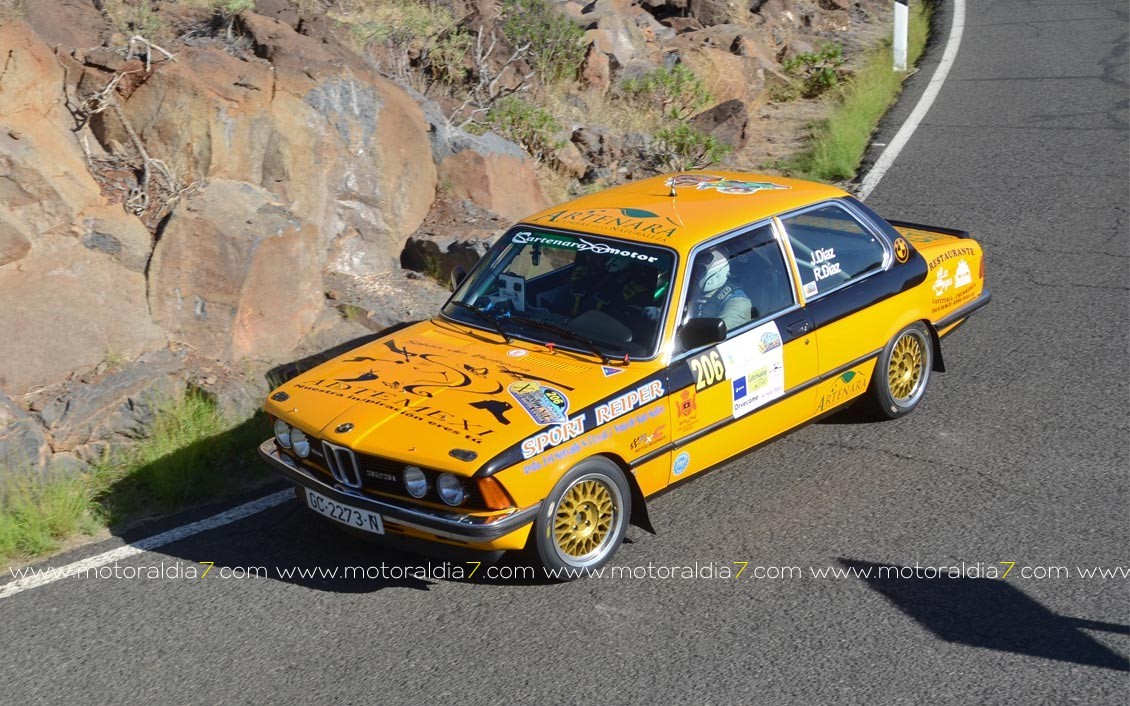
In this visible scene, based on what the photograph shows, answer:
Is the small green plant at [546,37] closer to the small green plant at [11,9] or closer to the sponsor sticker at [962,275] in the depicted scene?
the small green plant at [11,9]

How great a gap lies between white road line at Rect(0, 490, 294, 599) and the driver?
246 cm

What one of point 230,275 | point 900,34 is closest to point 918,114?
point 900,34

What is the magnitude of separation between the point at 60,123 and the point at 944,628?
22.1ft

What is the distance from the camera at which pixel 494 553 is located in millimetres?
4926

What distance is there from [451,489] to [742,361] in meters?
1.77

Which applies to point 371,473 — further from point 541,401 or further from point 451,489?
point 541,401

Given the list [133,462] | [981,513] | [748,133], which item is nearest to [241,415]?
[133,462]

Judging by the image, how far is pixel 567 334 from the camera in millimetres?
5770

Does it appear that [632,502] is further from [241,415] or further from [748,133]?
[748,133]

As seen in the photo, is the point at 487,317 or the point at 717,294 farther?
the point at 487,317

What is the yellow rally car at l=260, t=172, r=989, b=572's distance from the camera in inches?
195

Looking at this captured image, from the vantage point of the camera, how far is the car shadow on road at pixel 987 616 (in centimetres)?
453

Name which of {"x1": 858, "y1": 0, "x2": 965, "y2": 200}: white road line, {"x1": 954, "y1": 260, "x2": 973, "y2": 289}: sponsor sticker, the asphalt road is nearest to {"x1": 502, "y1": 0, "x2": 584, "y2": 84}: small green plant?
{"x1": 858, "y1": 0, "x2": 965, "y2": 200}: white road line

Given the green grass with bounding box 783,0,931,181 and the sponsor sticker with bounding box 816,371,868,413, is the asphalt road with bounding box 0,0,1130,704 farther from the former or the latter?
the green grass with bounding box 783,0,931,181
